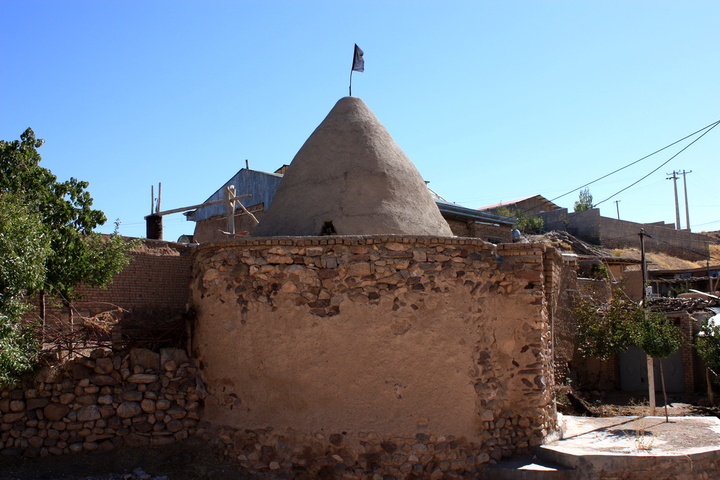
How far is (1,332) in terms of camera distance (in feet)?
22.3

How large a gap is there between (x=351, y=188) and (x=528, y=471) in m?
3.84

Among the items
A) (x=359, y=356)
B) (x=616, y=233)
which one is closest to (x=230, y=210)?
(x=359, y=356)

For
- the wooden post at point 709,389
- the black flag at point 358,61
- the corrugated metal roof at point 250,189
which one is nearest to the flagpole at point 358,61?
the black flag at point 358,61

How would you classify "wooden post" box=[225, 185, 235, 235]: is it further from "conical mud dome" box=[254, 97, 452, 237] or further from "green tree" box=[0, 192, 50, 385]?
"green tree" box=[0, 192, 50, 385]

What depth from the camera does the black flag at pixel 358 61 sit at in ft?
31.6

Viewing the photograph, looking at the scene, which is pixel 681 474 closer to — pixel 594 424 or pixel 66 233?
pixel 594 424

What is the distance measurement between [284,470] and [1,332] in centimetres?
324

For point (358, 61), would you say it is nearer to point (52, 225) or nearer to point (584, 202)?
point (52, 225)

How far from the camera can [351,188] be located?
8312 mm

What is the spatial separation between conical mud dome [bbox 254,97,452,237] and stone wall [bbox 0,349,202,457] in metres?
2.29

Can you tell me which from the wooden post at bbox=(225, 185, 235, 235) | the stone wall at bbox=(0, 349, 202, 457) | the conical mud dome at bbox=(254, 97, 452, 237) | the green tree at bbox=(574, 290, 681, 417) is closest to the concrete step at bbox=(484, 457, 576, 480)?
the conical mud dome at bbox=(254, 97, 452, 237)

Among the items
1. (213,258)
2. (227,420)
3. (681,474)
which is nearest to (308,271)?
(213,258)

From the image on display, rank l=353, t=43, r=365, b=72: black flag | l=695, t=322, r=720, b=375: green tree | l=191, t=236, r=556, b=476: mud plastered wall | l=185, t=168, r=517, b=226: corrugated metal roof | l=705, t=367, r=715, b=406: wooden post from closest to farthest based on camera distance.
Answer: l=191, t=236, r=556, b=476: mud plastered wall
l=353, t=43, r=365, b=72: black flag
l=695, t=322, r=720, b=375: green tree
l=705, t=367, r=715, b=406: wooden post
l=185, t=168, r=517, b=226: corrugated metal roof

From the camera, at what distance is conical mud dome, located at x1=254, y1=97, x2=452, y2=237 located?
26.6 ft
